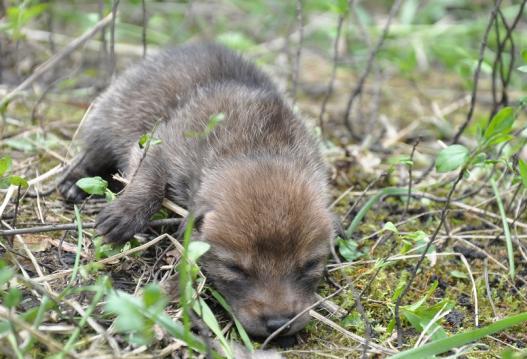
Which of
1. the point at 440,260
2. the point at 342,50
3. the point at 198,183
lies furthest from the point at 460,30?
the point at 198,183

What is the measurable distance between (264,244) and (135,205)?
953mm

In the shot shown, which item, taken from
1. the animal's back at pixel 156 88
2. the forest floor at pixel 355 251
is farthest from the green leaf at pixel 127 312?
the animal's back at pixel 156 88

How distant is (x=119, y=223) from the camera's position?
12.5 feet

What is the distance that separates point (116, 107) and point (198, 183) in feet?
5.18

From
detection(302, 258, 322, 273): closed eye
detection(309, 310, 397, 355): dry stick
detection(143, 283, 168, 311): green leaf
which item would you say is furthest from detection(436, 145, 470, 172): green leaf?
detection(143, 283, 168, 311): green leaf

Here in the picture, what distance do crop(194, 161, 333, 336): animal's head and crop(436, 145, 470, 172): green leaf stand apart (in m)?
0.67

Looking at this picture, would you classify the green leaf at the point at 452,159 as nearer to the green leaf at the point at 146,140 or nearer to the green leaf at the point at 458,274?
the green leaf at the point at 458,274

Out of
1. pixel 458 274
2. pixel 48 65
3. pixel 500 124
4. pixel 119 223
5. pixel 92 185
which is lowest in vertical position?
pixel 458 274

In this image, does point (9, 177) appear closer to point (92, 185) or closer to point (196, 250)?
point (92, 185)

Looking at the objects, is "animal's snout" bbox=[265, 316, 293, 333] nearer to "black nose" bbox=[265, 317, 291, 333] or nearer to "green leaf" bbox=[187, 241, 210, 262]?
"black nose" bbox=[265, 317, 291, 333]

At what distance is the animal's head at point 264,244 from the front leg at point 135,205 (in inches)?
20.3

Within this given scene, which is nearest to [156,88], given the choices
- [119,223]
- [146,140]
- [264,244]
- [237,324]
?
[146,140]

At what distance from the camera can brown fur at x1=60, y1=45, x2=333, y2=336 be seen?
335 centimetres

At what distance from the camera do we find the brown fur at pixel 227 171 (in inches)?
132
